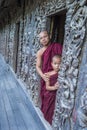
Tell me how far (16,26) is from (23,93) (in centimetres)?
315

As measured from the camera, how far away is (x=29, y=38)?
5.30 meters

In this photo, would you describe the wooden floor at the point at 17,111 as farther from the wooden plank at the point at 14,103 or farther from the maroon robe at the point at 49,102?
the maroon robe at the point at 49,102

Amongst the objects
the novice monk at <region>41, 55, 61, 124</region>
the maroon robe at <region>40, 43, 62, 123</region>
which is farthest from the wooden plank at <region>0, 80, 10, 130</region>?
the maroon robe at <region>40, 43, 62, 123</region>

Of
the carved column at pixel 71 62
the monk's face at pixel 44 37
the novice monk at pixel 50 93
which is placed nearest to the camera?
the carved column at pixel 71 62

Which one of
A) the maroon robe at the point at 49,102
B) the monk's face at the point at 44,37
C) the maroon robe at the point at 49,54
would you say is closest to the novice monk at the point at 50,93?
the maroon robe at the point at 49,102

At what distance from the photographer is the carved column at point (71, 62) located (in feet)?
8.12

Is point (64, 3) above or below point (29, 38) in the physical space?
above

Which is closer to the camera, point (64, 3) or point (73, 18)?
point (73, 18)

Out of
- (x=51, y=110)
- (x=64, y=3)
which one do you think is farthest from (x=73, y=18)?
(x=51, y=110)

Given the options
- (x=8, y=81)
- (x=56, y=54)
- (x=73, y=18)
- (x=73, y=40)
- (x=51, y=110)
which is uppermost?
(x=73, y=18)

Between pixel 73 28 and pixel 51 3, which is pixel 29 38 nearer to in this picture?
pixel 51 3

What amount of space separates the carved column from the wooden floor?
0.97 meters

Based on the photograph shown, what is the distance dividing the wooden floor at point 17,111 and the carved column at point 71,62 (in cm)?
97

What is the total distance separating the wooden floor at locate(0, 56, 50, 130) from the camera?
12.3 ft
